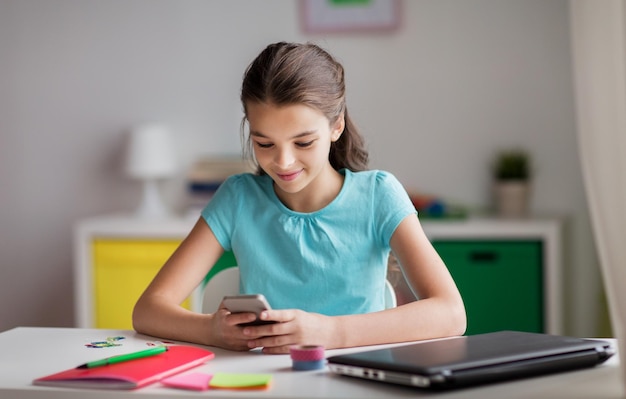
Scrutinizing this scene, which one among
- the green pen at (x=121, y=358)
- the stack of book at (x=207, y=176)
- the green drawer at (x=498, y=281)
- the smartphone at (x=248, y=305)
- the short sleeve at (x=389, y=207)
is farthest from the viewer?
the stack of book at (x=207, y=176)

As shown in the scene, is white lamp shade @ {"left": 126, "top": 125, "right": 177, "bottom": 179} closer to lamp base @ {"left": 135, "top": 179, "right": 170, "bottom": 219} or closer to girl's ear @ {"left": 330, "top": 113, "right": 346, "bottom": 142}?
lamp base @ {"left": 135, "top": 179, "right": 170, "bottom": 219}

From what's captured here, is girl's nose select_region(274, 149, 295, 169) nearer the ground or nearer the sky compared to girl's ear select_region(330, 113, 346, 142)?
nearer the ground

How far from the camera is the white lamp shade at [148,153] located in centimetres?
379

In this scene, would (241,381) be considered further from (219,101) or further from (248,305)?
(219,101)

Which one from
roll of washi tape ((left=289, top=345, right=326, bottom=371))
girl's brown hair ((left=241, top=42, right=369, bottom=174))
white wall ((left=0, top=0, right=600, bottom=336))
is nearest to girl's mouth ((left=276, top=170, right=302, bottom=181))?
girl's brown hair ((left=241, top=42, right=369, bottom=174))

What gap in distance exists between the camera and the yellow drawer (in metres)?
3.52

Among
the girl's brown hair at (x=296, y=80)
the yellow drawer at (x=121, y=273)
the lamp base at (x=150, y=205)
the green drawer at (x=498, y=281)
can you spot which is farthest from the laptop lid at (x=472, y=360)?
the lamp base at (x=150, y=205)

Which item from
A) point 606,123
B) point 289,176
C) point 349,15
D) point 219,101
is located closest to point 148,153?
point 219,101

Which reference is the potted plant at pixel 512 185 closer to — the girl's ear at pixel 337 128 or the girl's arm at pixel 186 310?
the girl's ear at pixel 337 128

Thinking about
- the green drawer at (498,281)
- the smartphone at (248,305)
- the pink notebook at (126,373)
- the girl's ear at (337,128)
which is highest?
the girl's ear at (337,128)

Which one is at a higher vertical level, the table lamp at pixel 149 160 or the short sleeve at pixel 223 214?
the table lamp at pixel 149 160

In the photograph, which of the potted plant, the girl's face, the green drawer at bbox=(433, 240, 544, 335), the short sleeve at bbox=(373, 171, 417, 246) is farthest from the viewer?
the potted plant

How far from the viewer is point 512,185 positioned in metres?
3.65

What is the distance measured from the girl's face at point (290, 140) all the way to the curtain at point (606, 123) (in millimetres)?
564
